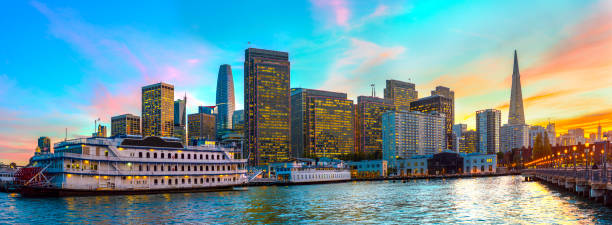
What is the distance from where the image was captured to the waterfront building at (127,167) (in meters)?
71.9

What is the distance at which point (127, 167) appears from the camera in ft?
261

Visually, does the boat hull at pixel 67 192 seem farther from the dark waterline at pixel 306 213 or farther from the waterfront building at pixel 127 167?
the dark waterline at pixel 306 213

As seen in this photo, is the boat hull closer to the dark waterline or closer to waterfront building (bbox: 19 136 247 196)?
waterfront building (bbox: 19 136 247 196)

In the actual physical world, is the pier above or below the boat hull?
above

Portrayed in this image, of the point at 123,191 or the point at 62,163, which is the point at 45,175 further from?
the point at 123,191

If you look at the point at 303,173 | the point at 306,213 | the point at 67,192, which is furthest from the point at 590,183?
the point at 303,173

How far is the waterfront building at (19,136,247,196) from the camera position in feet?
236

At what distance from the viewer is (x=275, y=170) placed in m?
157

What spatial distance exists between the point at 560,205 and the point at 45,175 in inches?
3012

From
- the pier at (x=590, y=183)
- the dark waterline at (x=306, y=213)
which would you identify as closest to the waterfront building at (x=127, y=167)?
the dark waterline at (x=306, y=213)

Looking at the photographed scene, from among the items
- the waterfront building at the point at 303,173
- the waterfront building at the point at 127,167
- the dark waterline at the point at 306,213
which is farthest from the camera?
the waterfront building at the point at 303,173

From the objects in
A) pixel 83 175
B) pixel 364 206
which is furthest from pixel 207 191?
pixel 364 206

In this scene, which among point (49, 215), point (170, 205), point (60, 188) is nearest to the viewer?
point (49, 215)

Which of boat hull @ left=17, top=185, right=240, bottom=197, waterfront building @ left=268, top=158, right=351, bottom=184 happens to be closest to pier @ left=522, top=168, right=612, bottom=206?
boat hull @ left=17, top=185, right=240, bottom=197
